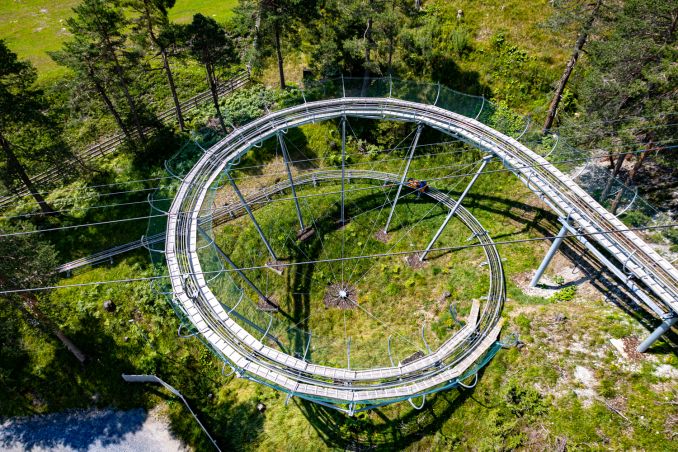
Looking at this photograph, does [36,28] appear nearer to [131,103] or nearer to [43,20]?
[43,20]

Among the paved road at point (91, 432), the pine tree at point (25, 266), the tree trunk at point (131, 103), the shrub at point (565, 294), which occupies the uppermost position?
the tree trunk at point (131, 103)

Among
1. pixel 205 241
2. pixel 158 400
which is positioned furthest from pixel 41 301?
pixel 205 241

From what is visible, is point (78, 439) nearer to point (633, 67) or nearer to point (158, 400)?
point (158, 400)

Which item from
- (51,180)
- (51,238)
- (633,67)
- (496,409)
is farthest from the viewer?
(51,180)

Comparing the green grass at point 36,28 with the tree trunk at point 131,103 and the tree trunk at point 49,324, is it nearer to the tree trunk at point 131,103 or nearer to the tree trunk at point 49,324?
the tree trunk at point 131,103

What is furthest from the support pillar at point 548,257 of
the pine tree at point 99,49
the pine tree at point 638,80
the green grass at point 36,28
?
the green grass at point 36,28

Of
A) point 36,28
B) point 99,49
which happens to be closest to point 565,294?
point 99,49
